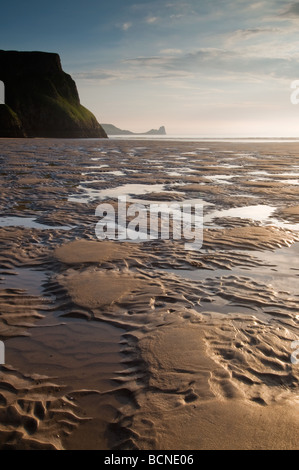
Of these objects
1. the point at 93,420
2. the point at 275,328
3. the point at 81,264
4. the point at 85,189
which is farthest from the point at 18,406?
the point at 85,189

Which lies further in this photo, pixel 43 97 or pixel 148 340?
pixel 43 97

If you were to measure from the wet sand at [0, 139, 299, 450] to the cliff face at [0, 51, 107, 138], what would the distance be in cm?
7972

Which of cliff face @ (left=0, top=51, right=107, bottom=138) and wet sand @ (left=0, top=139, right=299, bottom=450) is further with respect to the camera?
cliff face @ (left=0, top=51, right=107, bottom=138)

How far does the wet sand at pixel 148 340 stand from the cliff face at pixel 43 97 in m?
A: 79.7

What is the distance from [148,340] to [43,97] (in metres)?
101

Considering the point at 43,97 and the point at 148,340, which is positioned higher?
the point at 43,97

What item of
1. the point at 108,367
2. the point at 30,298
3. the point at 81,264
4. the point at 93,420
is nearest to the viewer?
the point at 93,420

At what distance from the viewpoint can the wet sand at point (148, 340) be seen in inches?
91.6

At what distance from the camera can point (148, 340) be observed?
332cm

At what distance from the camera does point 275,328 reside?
3.56 m

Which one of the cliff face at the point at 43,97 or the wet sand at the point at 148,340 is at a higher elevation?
the cliff face at the point at 43,97

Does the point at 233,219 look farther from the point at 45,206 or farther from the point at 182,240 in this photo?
the point at 45,206

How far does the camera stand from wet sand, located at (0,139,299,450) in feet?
7.63
